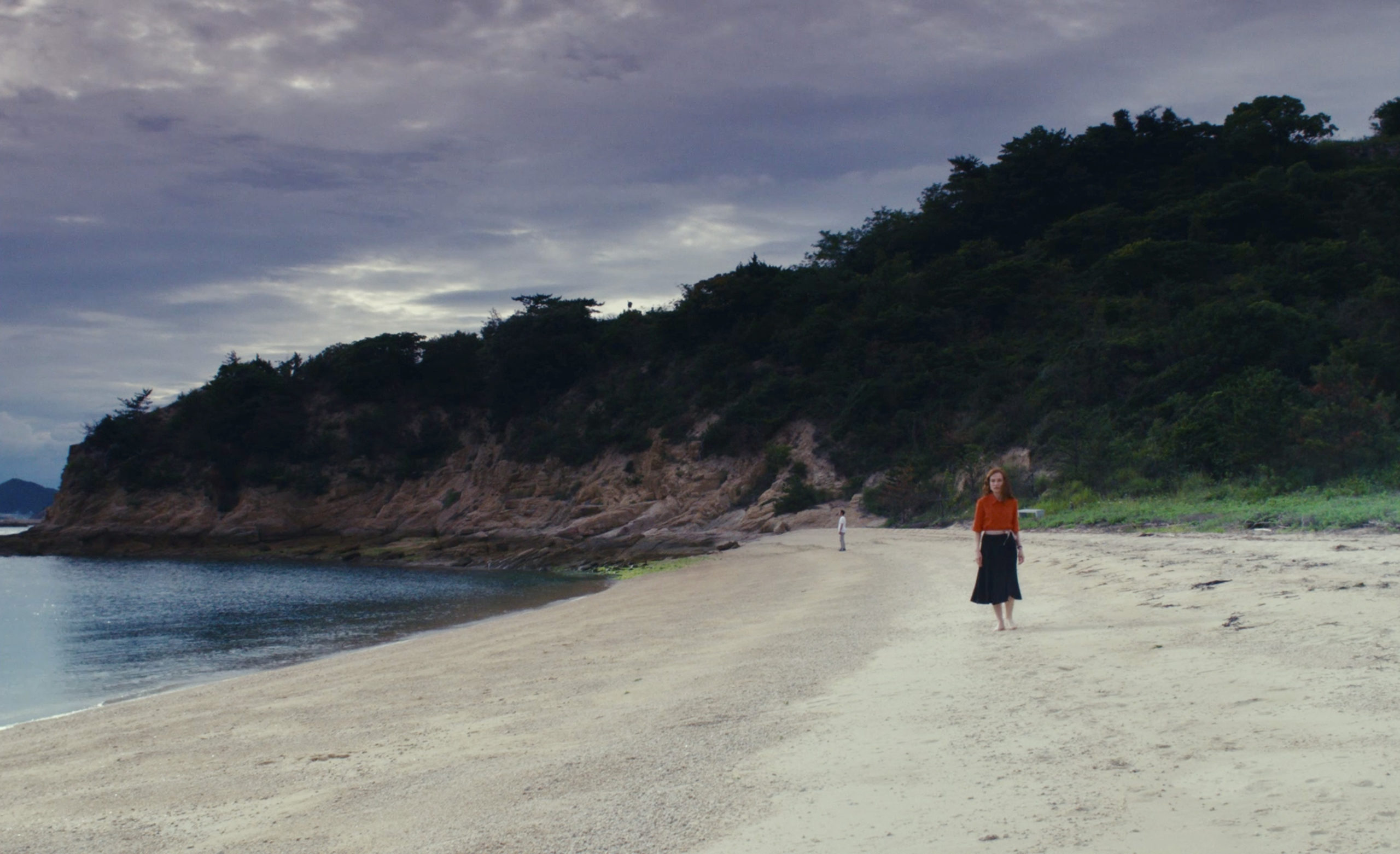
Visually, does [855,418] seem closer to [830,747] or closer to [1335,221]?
[1335,221]

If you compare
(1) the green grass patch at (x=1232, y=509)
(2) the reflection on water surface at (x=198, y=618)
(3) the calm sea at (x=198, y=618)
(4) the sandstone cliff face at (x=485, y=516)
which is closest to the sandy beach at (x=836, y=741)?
(1) the green grass patch at (x=1232, y=509)

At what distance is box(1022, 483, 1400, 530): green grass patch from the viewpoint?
1369 centimetres

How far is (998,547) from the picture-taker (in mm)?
8594

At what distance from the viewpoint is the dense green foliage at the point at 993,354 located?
99.3 ft

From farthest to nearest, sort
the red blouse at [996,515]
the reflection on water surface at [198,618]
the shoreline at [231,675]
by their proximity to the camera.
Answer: the reflection on water surface at [198,618] < the shoreline at [231,675] < the red blouse at [996,515]

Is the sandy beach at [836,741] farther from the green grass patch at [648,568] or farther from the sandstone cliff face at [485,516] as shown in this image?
the sandstone cliff face at [485,516]

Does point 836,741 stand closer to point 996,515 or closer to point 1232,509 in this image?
point 996,515

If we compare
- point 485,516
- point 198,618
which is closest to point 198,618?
point 198,618

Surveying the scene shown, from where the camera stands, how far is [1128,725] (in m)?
4.54

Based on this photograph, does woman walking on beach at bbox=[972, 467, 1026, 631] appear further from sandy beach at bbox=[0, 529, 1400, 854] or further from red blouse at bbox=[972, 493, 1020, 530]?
sandy beach at bbox=[0, 529, 1400, 854]

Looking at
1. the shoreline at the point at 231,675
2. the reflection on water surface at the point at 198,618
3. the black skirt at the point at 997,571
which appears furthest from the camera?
the reflection on water surface at the point at 198,618

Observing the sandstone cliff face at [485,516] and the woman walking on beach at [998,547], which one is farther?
the sandstone cliff face at [485,516]

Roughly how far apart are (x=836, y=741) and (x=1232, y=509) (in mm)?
16867

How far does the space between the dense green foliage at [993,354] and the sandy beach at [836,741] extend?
18229mm
